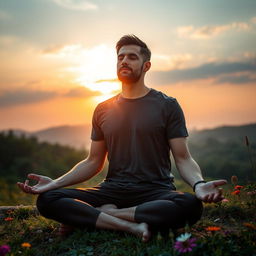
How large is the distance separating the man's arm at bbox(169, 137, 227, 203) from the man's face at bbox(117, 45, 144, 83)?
2.84 feet

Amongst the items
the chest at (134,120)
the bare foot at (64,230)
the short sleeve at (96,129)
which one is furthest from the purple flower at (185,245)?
the short sleeve at (96,129)

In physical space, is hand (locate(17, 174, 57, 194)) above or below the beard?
below

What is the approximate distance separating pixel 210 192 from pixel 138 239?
2.60ft

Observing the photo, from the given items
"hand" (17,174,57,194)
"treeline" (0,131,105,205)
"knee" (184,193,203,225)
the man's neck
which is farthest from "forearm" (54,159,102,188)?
"treeline" (0,131,105,205)

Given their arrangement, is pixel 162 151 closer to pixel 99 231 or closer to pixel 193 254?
pixel 99 231

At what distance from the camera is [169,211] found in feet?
11.9

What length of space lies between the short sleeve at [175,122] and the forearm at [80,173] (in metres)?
1.02

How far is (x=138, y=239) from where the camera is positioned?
140 inches

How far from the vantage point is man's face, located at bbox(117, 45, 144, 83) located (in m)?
4.41

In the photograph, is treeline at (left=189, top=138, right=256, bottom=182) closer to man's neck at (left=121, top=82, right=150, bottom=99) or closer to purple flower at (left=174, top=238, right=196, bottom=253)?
man's neck at (left=121, top=82, right=150, bottom=99)

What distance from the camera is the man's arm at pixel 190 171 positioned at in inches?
138

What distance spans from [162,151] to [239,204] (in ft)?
3.90

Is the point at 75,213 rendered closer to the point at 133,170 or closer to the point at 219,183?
the point at 133,170

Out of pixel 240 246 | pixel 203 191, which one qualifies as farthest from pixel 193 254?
pixel 203 191
